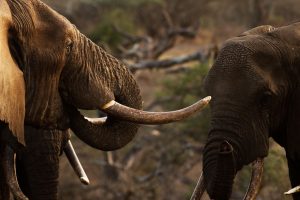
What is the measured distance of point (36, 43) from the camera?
491cm

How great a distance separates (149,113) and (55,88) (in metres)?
0.49

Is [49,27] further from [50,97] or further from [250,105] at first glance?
[250,105]

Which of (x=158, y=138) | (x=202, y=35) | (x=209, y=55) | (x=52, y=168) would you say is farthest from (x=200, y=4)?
(x=52, y=168)

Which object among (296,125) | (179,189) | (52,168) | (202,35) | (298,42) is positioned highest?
(298,42)

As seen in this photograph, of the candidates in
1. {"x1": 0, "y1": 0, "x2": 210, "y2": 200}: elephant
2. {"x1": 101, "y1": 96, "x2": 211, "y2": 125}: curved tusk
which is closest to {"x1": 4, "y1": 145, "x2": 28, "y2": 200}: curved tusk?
{"x1": 0, "y1": 0, "x2": 210, "y2": 200}: elephant

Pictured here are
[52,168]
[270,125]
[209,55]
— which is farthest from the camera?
[209,55]

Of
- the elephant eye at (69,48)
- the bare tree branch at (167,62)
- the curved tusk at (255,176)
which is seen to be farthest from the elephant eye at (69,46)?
the bare tree branch at (167,62)

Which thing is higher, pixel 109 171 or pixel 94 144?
pixel 94 144

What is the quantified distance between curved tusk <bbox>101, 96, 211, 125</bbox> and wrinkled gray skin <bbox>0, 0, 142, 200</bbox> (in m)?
0.06

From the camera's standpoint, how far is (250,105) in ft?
16.6

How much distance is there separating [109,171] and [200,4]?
10.8m

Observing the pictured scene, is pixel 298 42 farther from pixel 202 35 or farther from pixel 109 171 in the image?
pixel 202 35

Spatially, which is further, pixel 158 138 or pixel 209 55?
pixel 209 55

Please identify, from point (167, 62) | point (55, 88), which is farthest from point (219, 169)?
point (167, 62)
